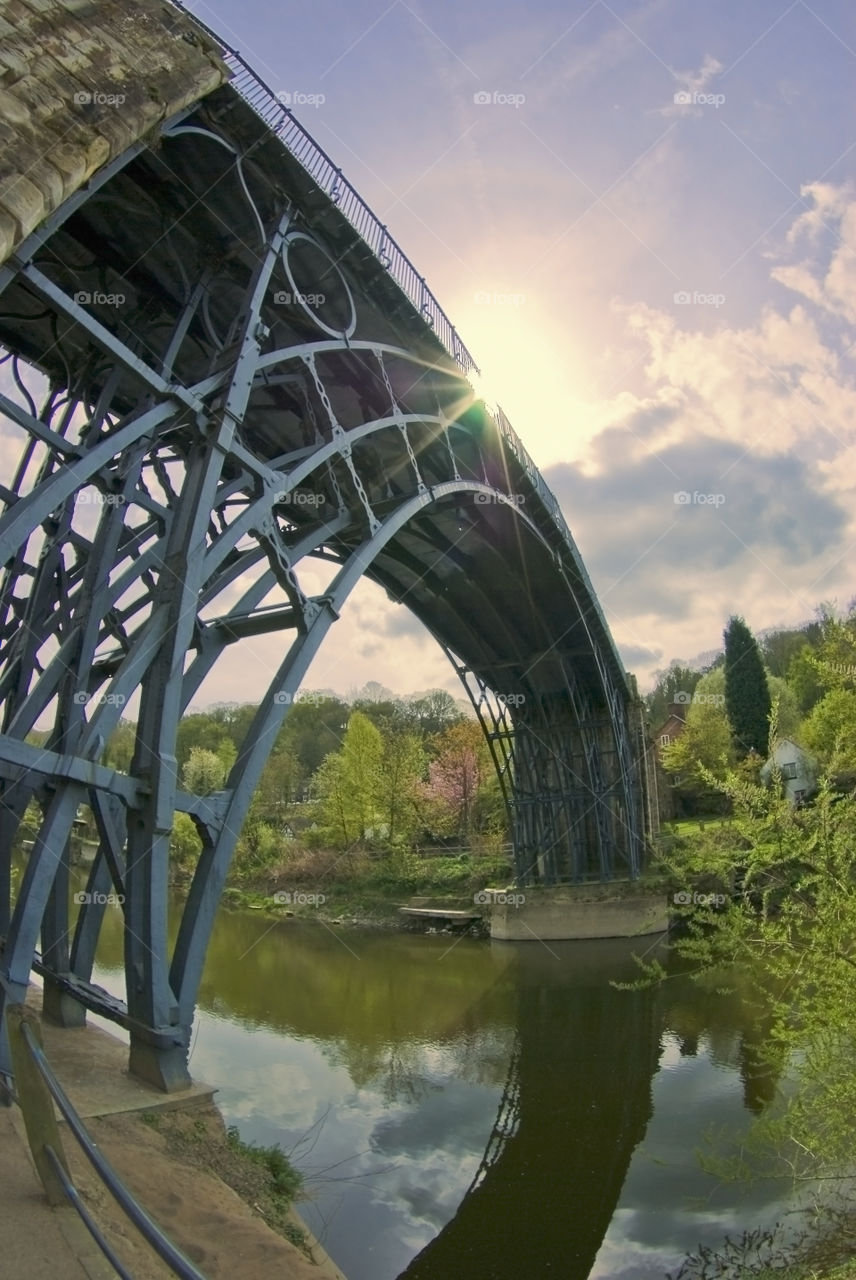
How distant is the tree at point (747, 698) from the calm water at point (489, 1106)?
80.5 feet

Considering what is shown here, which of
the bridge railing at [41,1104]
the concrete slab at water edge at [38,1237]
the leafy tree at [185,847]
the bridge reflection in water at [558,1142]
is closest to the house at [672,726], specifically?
the leafy tree at [185,847]

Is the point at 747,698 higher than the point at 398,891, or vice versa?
the point at 747,698

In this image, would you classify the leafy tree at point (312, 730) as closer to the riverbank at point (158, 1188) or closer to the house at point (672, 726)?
the house at point (672, 726)

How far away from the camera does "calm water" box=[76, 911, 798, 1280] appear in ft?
26.2

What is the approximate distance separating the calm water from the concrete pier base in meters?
4.49

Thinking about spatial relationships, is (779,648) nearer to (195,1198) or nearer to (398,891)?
(398,891)

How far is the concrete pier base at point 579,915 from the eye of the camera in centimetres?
2597

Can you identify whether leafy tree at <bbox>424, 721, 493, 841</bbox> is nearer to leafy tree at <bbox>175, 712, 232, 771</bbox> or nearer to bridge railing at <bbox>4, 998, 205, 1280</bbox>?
leafy tree at <bbox>175, 712, 232, 771</bbox>

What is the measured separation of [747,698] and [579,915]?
2213cm

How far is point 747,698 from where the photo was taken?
43.8 metres

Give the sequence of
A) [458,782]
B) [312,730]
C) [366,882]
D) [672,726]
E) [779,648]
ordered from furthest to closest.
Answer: [312,730]
[779,648]
[672,726]
[458,782]
[366,882]

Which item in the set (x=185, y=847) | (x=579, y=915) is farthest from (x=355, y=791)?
(x=579, y=915)

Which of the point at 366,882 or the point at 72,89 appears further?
the point at 366,882

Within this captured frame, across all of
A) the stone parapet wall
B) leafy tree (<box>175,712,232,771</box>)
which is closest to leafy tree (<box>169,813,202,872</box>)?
leafy tree (<box>175,712,232,771</box>)
